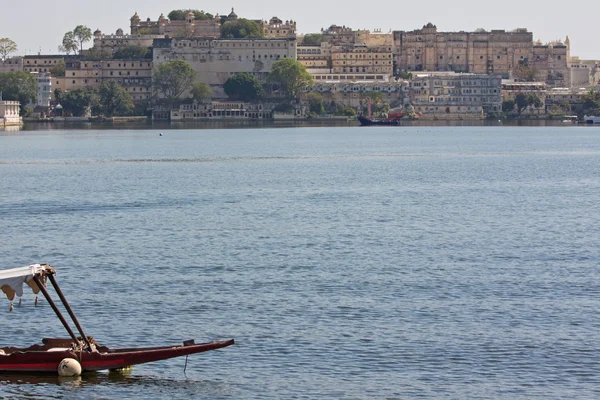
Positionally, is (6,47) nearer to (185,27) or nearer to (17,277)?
(185,27)

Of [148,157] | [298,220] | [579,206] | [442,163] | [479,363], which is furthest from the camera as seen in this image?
[148,157]

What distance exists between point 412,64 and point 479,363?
544ft

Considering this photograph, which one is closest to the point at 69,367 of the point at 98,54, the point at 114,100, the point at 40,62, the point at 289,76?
the point at 114,100

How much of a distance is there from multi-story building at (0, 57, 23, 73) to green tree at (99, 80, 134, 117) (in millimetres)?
18950

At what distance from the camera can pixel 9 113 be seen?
14812cm

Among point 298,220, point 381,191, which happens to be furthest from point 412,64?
point 298,220

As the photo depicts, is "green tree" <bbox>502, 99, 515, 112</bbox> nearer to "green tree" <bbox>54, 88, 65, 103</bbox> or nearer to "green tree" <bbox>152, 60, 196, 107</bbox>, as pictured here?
"green tree" <bbox>152, 60, 196, 107</bbox>

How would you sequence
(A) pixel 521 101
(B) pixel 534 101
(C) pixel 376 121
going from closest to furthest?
(C) pixel 376 121, (B) pixel 534 101, (A) pixel 521 101

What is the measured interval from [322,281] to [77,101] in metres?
133

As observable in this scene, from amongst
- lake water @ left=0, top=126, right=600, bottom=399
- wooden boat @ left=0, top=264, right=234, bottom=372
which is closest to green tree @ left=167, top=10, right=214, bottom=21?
lake water @ left=0, top=126, right=600, bottom=399

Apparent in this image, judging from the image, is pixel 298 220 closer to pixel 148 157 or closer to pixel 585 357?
pixel 585 357

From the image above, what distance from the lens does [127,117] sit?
526 ft

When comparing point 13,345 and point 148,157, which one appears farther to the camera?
point 148,157

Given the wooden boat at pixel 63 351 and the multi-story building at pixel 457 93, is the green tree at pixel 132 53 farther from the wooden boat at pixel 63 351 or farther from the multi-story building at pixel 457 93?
the wooden boat at pixel 63 351
